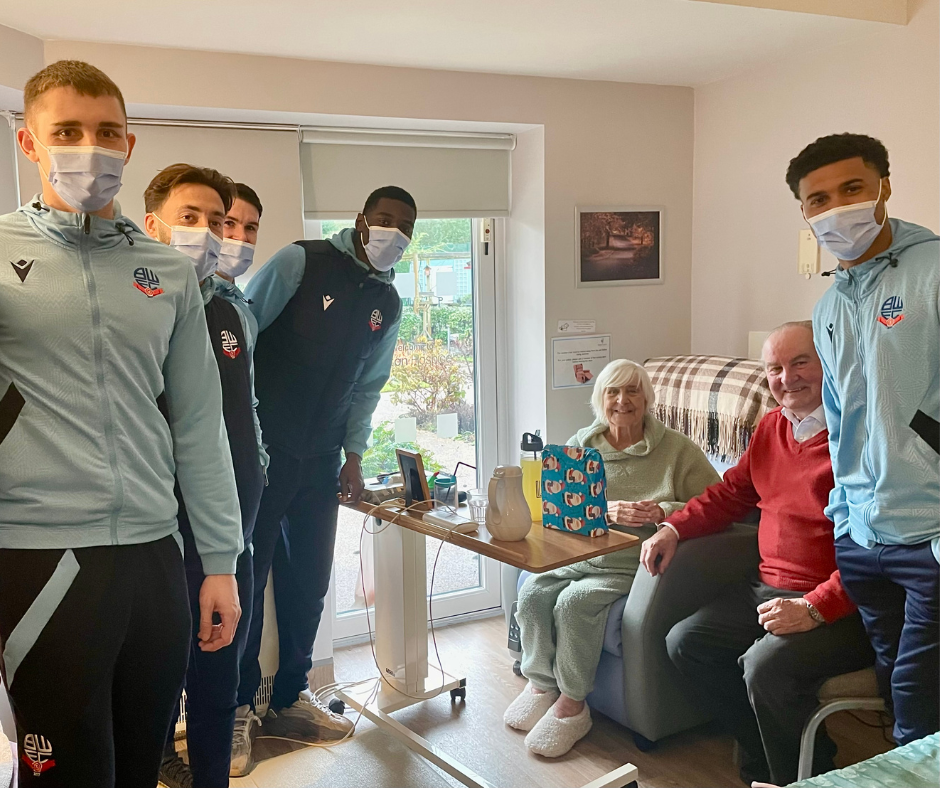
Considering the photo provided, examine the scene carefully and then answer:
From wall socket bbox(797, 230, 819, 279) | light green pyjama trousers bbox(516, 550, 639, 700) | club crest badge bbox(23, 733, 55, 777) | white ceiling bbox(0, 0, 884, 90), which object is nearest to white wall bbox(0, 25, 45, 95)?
white ceiling bbox(0, 0, 884, 90)

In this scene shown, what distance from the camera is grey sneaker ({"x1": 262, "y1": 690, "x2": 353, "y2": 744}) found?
267cm

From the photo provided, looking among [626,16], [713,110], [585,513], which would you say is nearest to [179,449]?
[585,513]

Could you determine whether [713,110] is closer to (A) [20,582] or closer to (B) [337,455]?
(B) [337,455]

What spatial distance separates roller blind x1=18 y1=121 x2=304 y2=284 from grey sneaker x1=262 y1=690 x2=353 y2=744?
140cm

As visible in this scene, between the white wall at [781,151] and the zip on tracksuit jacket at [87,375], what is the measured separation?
7.48ft

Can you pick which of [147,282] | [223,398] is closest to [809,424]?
[223,398]

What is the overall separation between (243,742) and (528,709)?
84cm

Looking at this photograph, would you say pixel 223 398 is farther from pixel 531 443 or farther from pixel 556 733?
pixel 556 733

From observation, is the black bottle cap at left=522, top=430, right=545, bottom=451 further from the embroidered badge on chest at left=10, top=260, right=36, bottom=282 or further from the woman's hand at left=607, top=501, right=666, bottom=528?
the embroidered badge on chest at left=10, top=260, right=36, bottom=282

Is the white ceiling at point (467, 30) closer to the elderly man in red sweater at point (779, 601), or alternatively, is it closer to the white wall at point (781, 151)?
the white wall at point (781, 151)

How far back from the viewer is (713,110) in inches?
135

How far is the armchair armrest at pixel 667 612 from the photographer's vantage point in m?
2.47

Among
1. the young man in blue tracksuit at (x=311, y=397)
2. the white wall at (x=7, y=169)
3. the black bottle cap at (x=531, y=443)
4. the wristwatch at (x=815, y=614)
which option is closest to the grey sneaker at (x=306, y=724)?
the young man in blue tracksuit at (x=311, y=397)

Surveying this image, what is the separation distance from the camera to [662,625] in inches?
97.7
